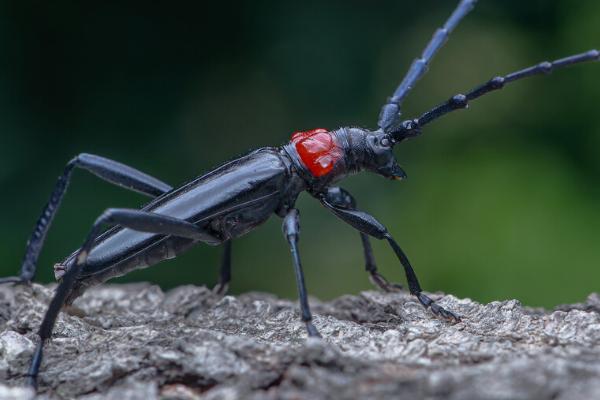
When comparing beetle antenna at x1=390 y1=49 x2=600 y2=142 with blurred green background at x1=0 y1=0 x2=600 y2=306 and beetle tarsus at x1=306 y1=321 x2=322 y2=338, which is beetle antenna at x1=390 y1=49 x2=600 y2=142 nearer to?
beetle tarsus at x1=306 y1=321 x2=322 y2=338

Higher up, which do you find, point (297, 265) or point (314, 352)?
point (297, 265)

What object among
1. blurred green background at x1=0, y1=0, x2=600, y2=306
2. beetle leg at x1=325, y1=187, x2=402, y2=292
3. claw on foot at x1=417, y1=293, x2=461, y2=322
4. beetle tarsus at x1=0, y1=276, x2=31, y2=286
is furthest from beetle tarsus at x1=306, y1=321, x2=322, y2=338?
blurred green background at x1=0, y1=0, x2=600, y2=306

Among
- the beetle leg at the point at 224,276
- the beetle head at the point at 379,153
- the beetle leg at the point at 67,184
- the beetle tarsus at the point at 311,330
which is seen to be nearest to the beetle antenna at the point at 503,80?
the beetle head at the point at 379,153

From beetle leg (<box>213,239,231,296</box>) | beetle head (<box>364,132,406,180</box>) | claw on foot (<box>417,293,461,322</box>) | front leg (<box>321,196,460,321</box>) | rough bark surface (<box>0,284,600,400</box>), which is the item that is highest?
beetle head (<box>364,132,406,180</box>)

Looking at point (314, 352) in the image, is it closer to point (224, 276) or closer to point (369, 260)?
point (369, 260)

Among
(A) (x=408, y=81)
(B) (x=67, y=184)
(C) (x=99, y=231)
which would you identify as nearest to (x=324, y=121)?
(A) (x=408, y=81)

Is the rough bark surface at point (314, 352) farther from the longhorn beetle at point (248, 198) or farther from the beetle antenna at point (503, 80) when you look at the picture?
the beetle antenna at point (503, 80)
